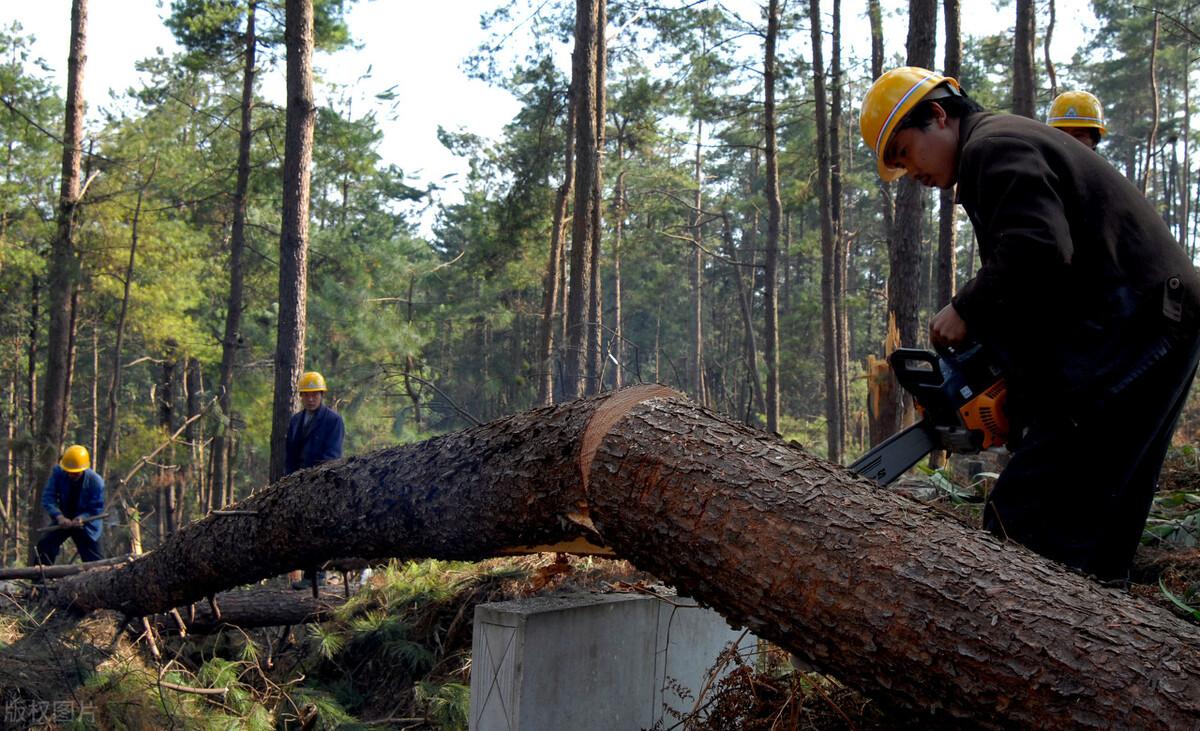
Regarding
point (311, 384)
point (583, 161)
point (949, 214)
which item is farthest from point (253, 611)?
point (949, 214)

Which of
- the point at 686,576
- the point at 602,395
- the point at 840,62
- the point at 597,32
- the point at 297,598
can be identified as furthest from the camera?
the point at 840,62

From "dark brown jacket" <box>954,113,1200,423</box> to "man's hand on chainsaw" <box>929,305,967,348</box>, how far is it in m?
0.05

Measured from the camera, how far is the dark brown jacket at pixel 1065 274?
2.65 m

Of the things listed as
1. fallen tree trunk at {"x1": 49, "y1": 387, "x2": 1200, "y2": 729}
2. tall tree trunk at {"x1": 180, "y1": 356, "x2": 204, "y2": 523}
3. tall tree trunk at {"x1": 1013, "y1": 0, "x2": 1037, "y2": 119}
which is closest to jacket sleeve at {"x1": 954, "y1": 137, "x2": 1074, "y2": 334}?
fallen tree trunk at {"x1": 49, "y1": 387, "x2": 1200, "y2": 729}

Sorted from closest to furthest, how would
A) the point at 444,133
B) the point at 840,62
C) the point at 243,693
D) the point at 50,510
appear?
1. the point at 243,693
2. the point at 50,510
3. the point at 840,62
4. the point at 444,133

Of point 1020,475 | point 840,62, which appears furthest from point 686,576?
point 840,62

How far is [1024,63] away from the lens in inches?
519

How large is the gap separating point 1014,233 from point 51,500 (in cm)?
1053

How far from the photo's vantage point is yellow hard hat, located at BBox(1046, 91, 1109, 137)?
20.0 feet

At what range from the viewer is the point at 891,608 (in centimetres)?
231

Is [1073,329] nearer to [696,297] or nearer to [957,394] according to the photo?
[957,394]

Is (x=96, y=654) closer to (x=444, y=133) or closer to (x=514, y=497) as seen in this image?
(x=514, y=497)

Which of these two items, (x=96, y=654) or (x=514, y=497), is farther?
(x=96, y=654)

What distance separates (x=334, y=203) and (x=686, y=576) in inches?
1170
